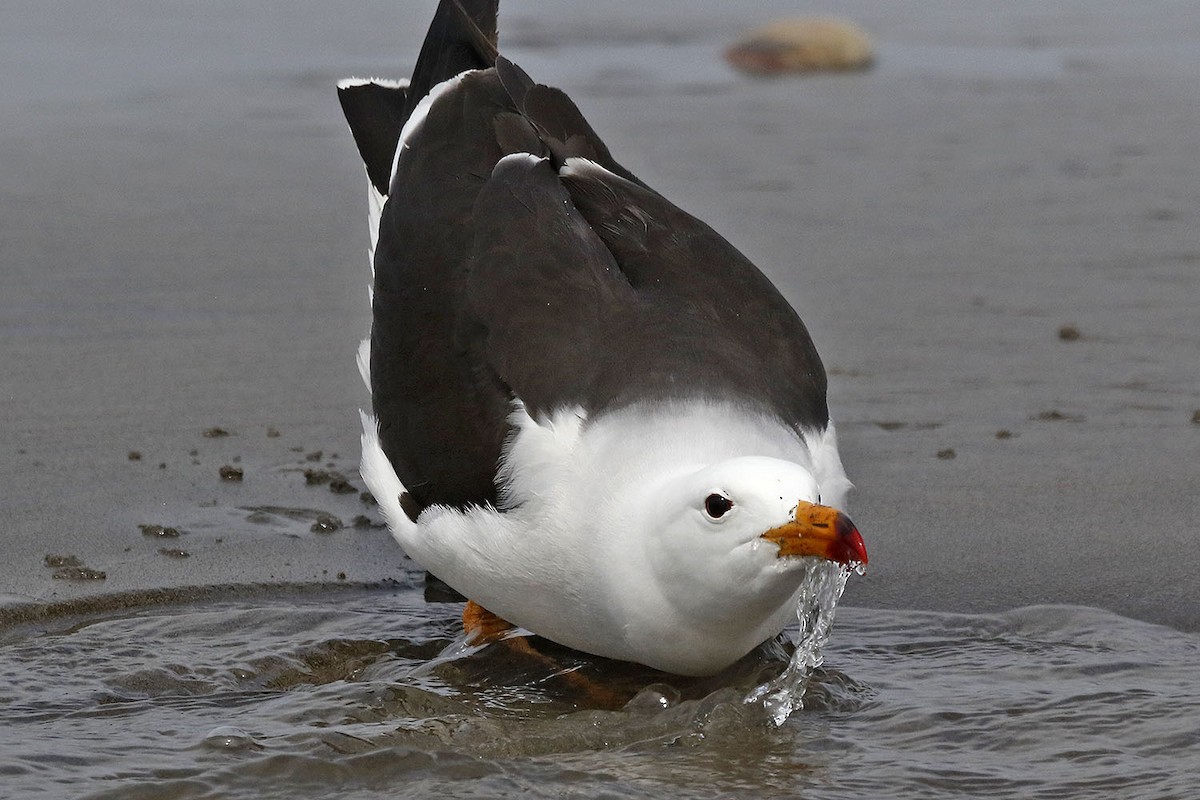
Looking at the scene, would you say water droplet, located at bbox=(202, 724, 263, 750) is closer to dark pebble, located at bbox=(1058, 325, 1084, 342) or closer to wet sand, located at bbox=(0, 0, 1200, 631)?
wet sand, located at bbox=(0, 0, 1200, 631)

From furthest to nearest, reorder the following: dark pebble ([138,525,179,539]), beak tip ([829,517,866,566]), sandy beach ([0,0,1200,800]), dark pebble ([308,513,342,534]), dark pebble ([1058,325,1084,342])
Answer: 1. dark pebble ([1058,325,1084,342])
2. dark pebble ([308,513,342,534])
3. dark pebble ([138,525,179,539])
4. sandy beach ([0,0,1200,800])
5. beak tip ([829,517,866,566])

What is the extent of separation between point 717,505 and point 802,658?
28.5 inches

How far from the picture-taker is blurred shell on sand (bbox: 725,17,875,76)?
13.5 metres

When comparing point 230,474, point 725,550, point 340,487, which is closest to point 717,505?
point 725,550

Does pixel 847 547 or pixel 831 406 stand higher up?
pixel 831 406

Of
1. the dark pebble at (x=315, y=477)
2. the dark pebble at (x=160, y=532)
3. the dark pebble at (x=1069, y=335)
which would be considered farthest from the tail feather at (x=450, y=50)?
the dark pebble at (x=1069, y=335)

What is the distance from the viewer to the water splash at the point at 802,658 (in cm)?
411

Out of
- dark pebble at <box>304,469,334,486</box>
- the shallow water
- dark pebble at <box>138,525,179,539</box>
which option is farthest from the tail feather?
the shallow water

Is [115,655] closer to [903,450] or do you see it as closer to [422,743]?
[422,743]

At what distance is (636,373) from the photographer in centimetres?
421

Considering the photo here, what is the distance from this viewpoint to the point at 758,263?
26.8 feet

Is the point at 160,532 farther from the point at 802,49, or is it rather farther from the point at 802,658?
the point at 802,49

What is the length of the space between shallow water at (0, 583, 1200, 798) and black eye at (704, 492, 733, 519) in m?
0.58

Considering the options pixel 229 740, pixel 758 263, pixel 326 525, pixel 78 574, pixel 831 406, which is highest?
pixel 758 263
